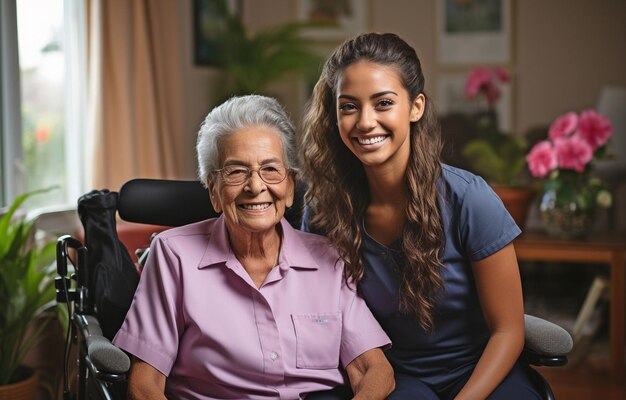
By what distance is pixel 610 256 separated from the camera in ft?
11.6

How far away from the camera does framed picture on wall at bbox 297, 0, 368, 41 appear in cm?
619

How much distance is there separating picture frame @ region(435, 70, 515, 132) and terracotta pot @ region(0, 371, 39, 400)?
152 inches

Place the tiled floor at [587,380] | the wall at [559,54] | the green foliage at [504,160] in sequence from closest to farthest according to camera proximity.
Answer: the tiled floor at [587,380] → the green foliage at [504,160] → the wall at [559,54]

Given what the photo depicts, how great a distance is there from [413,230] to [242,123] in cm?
46

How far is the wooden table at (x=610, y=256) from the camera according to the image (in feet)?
11.4

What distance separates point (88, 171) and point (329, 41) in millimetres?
2786

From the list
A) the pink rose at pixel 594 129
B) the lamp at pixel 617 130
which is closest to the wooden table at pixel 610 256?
the pink rose at pixel 594 129

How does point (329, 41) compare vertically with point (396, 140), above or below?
above

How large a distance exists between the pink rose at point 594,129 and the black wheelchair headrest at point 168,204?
186 centimetres

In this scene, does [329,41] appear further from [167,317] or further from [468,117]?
[167,317]

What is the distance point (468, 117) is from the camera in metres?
5.92

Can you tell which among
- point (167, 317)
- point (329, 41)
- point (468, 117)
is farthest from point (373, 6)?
point (167, 317)

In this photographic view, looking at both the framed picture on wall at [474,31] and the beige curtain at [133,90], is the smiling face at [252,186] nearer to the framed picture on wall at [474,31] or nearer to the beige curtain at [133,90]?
the beige curtain at [133,90]

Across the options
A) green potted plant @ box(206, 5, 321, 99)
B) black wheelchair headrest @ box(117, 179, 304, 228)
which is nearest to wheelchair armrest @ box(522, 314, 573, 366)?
black wheelchair headrest @ box(117, 179, 304, 228)
